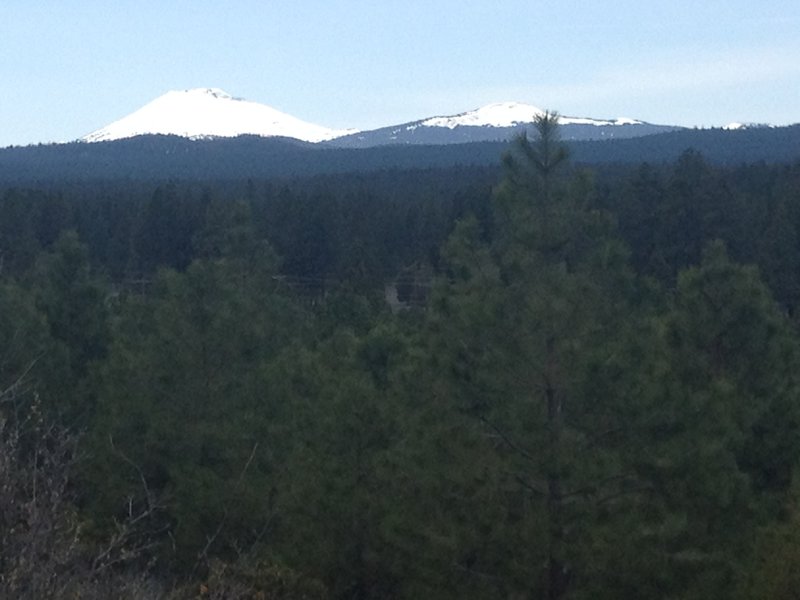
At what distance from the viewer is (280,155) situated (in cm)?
17150

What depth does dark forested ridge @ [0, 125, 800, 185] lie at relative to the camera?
133250 millimetres

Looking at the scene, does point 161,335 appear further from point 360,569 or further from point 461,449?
point 461,449

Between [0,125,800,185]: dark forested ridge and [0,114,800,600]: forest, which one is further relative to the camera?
[0,125,800,185]: dark forested ridge

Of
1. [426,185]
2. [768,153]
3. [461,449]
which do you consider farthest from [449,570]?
[768,153]

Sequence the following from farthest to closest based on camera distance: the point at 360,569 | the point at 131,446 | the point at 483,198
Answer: the point at 483,198, the point at 131,446, the point at 360,569

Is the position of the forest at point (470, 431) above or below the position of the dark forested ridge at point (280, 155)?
above

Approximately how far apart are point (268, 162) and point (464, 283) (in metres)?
153

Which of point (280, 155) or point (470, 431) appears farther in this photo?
point (280, 155)

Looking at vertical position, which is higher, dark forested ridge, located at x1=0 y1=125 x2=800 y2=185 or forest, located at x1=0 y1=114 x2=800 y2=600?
forest, located at x1=0 y1=114 x2=800 y2=600

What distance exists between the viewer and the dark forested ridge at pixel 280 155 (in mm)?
133250

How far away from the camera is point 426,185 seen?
9325cm

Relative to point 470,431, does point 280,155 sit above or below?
below

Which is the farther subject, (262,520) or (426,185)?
(426,185)

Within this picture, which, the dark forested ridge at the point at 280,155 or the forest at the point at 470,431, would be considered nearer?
the forest at the point at 470,431
